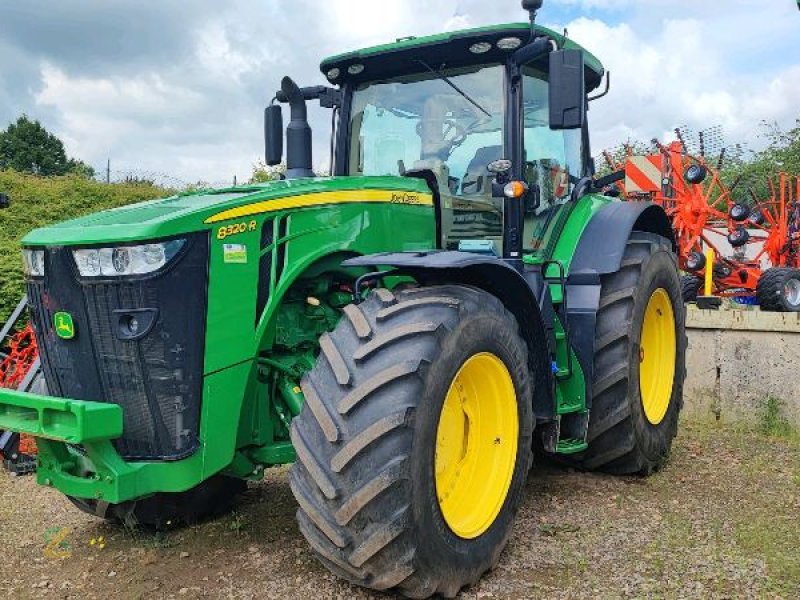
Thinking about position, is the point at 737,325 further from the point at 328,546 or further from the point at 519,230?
the point at 328,546

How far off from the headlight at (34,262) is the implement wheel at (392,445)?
1.24 metres

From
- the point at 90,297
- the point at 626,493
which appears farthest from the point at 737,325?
the point at 90,297

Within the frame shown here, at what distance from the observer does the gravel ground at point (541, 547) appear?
3.24 meters

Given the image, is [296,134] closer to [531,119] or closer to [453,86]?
[453,86]

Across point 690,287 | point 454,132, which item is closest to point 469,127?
point 454,132

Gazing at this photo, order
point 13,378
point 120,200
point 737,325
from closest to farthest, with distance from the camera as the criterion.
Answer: point 13,378 → point 737,325 → point 120,200

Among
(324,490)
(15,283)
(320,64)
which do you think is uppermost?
(320,64)

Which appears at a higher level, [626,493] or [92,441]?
[92,441]

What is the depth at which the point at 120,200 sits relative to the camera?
15.4 m

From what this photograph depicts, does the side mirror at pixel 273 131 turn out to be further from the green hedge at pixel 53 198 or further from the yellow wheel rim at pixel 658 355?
the green hedge at pixel 53 198

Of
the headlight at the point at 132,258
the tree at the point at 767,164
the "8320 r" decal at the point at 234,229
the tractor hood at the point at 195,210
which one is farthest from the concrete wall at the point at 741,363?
the tree at the point at 767,164

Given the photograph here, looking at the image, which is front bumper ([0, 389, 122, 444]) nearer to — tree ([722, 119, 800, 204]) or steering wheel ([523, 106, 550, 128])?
steering wheel ([523, 106, 550, 128])

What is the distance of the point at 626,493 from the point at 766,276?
5090 mm

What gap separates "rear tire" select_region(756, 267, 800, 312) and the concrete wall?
2.32m
